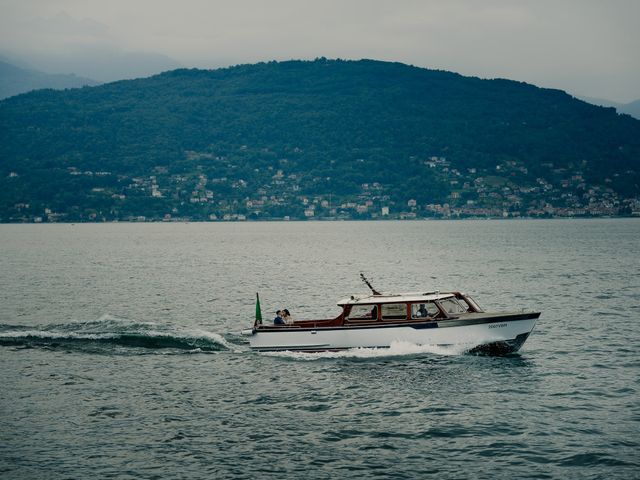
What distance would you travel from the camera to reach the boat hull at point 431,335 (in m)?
36.1

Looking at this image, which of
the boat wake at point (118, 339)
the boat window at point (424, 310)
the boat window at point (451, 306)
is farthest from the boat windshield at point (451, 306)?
the boat wake at point (118, 339)

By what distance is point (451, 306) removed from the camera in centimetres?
3697

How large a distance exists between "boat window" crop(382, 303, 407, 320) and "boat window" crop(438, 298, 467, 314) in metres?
1.83

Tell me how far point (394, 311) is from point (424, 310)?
4.87 feet

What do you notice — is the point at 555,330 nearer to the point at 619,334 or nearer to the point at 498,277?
the point at 619,334

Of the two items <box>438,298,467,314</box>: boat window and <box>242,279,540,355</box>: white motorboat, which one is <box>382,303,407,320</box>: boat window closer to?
<box>242,279,540,355</box>: white motorboat

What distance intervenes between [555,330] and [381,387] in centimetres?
1884

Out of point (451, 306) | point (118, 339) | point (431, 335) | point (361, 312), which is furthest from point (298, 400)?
point (118, 339)

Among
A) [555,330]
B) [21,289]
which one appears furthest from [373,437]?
[21,289]

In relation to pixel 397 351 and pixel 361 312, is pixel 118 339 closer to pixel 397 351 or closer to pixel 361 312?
pixel 361 312

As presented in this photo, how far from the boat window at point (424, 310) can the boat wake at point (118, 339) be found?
10308 mm

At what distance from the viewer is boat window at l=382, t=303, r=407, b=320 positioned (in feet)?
120

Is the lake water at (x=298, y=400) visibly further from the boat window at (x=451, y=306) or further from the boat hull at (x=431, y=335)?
the boat window at (x=451, y=306)

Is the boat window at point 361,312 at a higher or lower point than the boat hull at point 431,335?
higher
